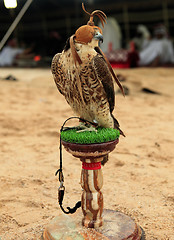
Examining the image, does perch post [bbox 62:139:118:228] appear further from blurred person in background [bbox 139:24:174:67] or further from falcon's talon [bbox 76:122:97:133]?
blurred person in background [bbox 139:24:174:67]

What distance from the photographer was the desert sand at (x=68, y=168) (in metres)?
Result: 2.04

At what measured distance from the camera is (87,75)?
1.65 m

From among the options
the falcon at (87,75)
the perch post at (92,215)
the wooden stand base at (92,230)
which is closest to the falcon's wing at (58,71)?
the falcon at (87,75)

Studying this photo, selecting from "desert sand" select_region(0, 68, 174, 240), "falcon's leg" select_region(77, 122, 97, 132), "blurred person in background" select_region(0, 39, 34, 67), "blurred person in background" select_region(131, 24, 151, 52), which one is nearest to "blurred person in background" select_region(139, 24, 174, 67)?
"blurred person in background" select_region(131, 24, 151, 52)

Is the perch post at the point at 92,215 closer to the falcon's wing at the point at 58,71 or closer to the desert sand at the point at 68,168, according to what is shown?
the desert sand at the point at 68,168

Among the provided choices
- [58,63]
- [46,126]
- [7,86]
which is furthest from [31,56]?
[58,63]

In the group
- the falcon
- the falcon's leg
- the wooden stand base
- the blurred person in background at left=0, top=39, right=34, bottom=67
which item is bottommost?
the blurred person in background at left=0, top=39, right=34, bottom=67

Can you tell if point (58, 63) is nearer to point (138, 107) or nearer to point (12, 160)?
point (12, 160)

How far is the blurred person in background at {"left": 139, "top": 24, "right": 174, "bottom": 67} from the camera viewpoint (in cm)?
1005

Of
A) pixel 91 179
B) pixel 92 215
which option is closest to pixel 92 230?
pixel 92 215

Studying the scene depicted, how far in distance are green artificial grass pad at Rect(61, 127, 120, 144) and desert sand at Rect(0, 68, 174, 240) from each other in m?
0.63

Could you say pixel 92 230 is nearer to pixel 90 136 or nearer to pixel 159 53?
pixel 90 136

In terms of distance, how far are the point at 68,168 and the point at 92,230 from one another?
1.13 m

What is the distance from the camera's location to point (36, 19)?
13508 mm
